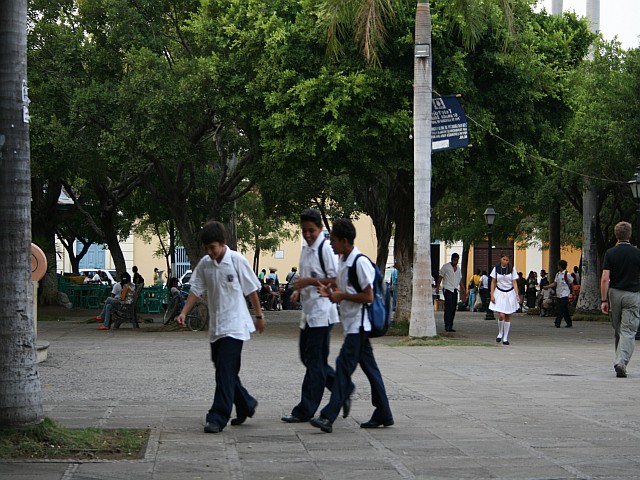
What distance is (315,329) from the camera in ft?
29.5

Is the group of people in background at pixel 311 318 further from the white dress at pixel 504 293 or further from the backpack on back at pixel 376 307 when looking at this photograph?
the white dress at pixel 504 293

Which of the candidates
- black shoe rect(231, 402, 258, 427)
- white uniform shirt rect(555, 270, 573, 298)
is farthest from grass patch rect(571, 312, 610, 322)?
black shoe rect(231, 402, 258, 427)

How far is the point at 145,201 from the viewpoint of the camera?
1444 inches

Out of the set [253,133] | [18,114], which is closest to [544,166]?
[253,133]

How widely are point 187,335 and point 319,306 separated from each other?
596 inches

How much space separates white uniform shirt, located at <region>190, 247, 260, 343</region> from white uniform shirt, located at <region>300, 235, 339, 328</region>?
1.62ft

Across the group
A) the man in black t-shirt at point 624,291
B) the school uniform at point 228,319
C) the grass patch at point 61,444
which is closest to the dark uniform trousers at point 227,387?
the school uniform at point 228,319

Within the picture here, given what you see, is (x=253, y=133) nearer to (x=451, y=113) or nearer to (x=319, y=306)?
(x=451, y=113)

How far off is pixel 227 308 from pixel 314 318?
766 mm

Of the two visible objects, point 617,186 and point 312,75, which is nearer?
point 312,75

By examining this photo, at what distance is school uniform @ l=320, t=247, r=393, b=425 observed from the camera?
8.54 metres

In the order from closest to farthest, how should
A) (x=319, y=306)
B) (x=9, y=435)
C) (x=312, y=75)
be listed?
1. (x=9, y=435)
2. (x=319, y=306)
3. (x=312, y=75)

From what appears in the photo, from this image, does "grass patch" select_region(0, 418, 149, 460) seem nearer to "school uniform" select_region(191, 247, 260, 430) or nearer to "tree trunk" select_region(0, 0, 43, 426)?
"tree trunk" select_region(0, 0, 43, 426)

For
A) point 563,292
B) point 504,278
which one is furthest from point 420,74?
point 563,292
